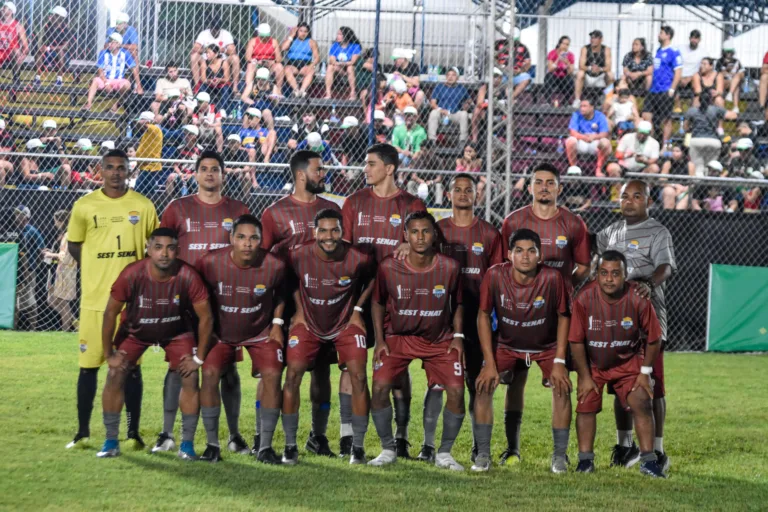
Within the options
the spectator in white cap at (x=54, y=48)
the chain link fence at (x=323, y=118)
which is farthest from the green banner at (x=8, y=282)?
the spectator in white cap at (x=54, y=48)

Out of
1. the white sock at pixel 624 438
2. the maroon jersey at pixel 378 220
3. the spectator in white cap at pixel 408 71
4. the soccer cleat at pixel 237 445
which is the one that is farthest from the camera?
the spectator in white cap at pixel 408 71

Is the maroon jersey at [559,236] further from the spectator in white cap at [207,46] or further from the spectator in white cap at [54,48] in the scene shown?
the spectator in white cap at [54,48]

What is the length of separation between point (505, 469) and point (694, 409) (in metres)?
3.95

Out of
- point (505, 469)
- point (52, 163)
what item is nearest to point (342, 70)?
point (52, 163)

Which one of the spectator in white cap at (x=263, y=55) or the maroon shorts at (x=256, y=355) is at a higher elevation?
the spectator in white cap at (x=263, y=55)

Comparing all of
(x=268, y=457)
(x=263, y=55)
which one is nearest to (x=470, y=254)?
(x=268, y=457)

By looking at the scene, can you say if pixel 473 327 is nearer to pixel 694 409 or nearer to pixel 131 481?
pixel 131 481

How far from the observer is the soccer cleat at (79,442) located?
297 inches

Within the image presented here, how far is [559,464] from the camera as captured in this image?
723cm

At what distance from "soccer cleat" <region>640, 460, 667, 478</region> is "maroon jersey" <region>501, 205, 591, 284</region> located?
1428mm

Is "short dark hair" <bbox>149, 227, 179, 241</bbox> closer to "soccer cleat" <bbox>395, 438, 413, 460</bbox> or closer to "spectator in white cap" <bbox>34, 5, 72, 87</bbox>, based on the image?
"soccer cleat" <bbox>395, 438, 413, 460</bbox>

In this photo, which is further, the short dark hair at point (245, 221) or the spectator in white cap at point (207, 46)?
the spectator in white cap at point (207, 46)

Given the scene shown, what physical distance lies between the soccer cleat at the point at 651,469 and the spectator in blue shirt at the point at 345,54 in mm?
9492

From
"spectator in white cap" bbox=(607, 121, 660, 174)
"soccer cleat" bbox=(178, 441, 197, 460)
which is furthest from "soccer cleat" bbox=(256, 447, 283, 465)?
"spectator in white cap" bbox=(607, 121, 660, 174)
